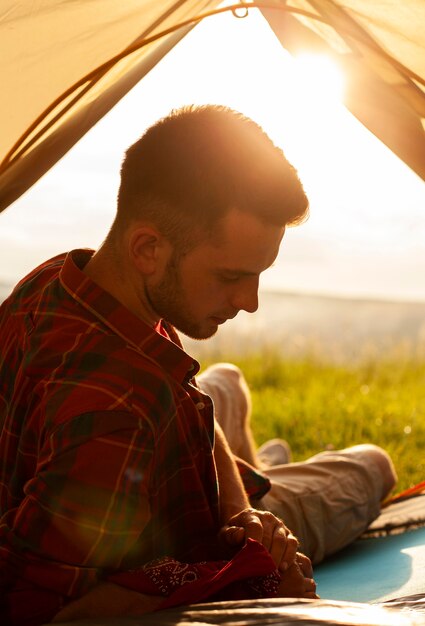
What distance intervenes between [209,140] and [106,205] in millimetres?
1858

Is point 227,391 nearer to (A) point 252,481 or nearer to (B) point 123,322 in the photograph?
(A) point 252,481

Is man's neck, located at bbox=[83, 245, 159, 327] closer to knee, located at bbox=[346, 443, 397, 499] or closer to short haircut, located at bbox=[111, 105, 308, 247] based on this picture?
short haircut, located at bbox=[111, 105, 308, 247]

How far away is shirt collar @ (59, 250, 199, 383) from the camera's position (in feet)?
5.51

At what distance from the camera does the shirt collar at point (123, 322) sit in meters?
1.68

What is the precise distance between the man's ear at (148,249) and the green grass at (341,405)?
6.42 ft

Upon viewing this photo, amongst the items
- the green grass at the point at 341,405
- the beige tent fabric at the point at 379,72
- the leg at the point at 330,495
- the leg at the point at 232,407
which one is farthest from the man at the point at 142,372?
the green grass at the point at 341,405

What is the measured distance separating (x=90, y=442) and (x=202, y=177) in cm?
57

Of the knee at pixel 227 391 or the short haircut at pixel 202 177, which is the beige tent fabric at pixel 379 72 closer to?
the short haircut at pixel 202 177

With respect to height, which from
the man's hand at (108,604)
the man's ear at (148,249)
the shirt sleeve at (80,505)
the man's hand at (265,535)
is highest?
the man's ear at (148,249)

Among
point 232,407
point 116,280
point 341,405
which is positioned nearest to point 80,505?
point 116,280

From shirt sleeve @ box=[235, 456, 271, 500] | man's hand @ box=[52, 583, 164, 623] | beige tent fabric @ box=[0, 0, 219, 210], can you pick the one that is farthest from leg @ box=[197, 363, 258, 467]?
man's hand @ box=[52, 583, 164, 623]

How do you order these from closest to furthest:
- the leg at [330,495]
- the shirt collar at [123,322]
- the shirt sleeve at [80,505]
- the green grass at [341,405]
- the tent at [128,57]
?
the shirt sleeve at [80,505]
the shirt collar at [123,322]
the tent at [128,57]
the leg at [330,495]
the green grass at [341,405]

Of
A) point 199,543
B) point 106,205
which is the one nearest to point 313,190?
point 106,205

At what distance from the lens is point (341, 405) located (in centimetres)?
436
